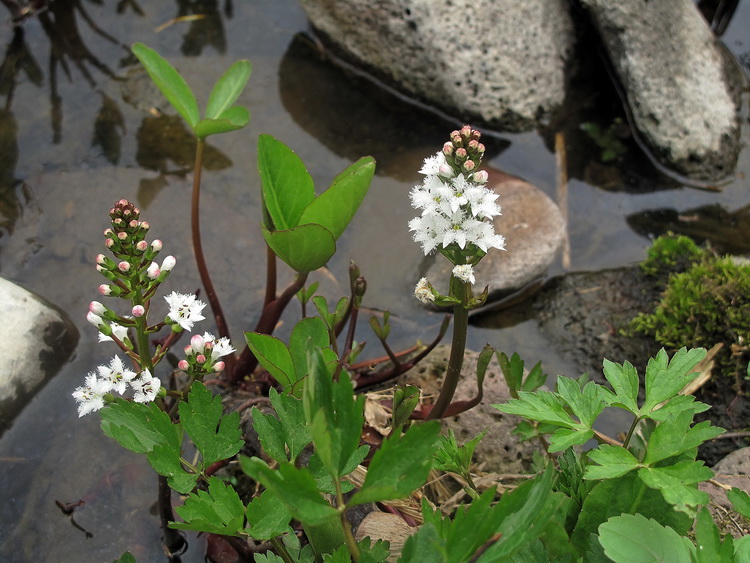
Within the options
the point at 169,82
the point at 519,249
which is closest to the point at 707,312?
the point at 519,249

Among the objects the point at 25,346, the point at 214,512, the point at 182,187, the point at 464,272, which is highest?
the point at 464,272

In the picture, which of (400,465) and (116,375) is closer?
(400,465)

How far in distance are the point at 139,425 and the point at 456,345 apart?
3.29ft

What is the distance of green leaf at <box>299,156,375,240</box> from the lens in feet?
7.72

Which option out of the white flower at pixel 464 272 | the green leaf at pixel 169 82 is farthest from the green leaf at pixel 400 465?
the green leaf at pixel 169 82

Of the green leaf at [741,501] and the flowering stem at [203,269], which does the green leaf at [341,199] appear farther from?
the green leaf at [741,501]

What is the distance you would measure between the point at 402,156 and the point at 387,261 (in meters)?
0.82

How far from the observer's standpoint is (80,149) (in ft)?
13.5

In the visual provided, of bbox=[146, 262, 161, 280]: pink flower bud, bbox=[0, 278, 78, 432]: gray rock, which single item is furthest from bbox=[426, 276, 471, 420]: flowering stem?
bbox=[0, 278, 78, 432]: gray rock

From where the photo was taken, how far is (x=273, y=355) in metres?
2.21

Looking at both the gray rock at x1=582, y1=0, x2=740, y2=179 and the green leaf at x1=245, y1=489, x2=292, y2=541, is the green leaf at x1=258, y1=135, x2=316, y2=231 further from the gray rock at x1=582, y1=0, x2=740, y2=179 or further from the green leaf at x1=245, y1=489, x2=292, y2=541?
the gray rock at x1=582, y1=0, x2=740, y2=179

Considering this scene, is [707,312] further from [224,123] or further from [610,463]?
[224,123]

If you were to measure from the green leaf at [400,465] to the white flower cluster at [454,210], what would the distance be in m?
0.55

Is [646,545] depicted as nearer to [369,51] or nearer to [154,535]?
[154,535]
